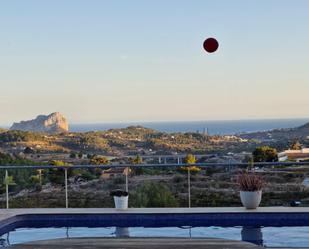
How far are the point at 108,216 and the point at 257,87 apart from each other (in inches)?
444

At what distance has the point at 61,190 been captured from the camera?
27.4ft

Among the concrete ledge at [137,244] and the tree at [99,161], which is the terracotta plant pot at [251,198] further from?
the tree at [99,161]

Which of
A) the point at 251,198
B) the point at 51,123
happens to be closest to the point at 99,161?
the point at 251,198

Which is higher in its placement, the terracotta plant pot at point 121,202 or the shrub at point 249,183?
the shrub at point 249,183

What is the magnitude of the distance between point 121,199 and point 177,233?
1038mm

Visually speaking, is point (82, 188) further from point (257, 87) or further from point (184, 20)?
point (257, 87)

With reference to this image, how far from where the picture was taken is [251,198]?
23.7 ft

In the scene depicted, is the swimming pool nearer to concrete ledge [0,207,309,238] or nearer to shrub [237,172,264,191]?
concrete ledge [0,207,309,238]

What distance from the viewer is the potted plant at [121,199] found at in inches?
295

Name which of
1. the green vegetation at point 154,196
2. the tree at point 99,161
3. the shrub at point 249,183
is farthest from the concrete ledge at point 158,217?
the tree at point 99,161

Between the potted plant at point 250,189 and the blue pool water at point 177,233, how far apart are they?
45 centimetres

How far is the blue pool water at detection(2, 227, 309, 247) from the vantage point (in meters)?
6.44

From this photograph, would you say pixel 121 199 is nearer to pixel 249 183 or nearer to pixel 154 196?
pixel 154 196

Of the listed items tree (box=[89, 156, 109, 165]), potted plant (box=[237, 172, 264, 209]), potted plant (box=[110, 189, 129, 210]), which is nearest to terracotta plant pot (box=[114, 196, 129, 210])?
potted plant (box=[110, 189, 129, 210])
